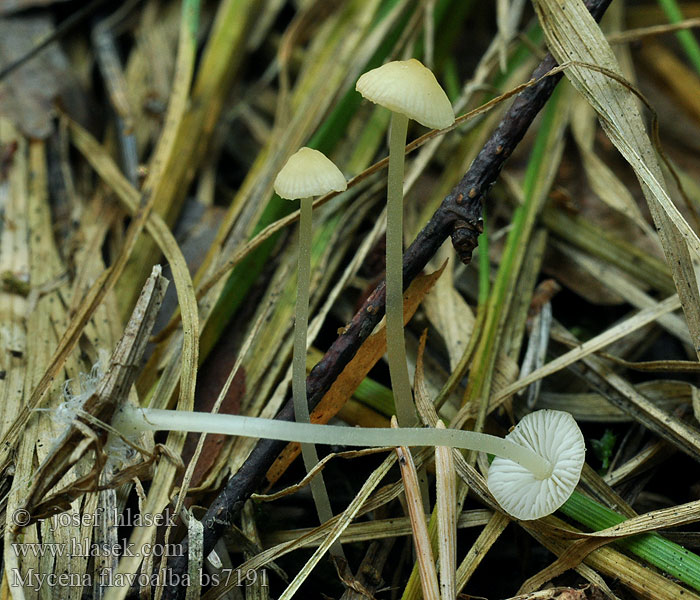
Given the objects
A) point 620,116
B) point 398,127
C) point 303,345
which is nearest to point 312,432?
point 303,345

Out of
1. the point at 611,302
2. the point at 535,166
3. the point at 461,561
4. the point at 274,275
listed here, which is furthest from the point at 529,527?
the point at 535,166

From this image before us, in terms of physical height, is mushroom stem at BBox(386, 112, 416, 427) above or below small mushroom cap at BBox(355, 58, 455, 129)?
below

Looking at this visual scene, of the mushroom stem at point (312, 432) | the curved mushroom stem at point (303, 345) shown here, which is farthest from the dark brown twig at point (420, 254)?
the mushroom stem at point (312, 432)

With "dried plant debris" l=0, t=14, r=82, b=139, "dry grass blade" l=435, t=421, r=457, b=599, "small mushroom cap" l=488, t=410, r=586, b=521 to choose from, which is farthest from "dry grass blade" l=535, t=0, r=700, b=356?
"dried plant debris" l=0, t=14, r=82, b=139

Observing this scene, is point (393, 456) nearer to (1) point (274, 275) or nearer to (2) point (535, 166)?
(1) point (274, 275)

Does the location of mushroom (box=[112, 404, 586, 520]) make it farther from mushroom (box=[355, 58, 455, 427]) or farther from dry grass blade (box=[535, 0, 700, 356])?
dry grass blade (box=[535, 0, 700, 356])

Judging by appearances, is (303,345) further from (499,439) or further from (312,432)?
(499,439)

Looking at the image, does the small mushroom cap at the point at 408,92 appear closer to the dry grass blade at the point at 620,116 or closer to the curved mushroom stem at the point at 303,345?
the curved mushroom stem at the point at 303,345
